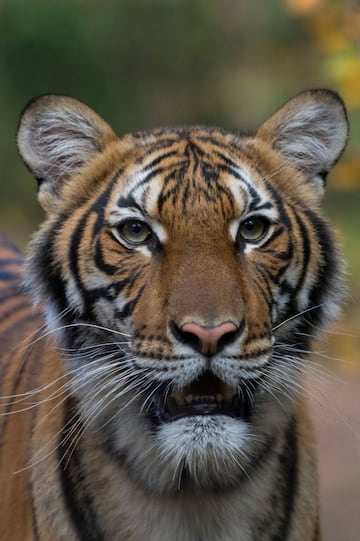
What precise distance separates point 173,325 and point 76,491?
24.6 inches

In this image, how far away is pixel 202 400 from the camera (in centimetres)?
267

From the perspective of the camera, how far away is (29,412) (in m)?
3.15

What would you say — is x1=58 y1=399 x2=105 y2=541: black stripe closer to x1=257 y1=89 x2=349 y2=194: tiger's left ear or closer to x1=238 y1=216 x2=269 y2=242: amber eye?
x1=238 y1=216 x2=269 y2=242: amber eye

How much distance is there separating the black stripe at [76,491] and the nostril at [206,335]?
0.53m

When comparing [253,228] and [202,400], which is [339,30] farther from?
[202,400]

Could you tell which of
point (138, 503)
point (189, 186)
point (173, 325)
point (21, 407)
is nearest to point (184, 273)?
point (173, 325)

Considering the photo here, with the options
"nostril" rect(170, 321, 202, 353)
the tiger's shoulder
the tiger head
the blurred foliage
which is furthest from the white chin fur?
the blurred foliage

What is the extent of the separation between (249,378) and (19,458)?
2.58ft

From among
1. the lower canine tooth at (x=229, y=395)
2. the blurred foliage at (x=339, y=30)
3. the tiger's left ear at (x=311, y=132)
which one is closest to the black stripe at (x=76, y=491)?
the lower canine tooth at (x=229, y=395)

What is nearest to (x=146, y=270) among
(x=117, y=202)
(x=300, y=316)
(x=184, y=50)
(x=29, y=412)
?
(x=117, y=202)

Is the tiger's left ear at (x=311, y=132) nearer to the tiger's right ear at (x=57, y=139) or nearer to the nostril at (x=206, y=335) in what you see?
the tiger's right ear at (x=57, y=139)

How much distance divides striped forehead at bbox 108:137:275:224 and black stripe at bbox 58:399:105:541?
553mm

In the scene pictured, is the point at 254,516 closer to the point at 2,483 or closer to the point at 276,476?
the point at 276,476

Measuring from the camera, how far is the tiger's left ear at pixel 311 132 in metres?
3.12
